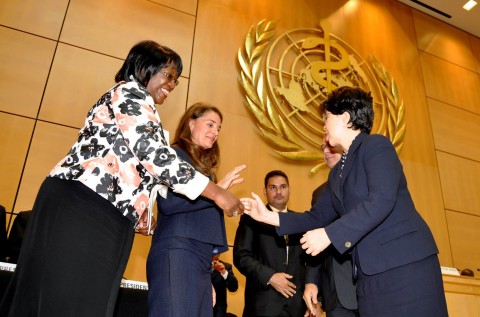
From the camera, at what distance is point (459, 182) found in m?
4.71

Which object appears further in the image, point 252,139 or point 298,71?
point 298,71

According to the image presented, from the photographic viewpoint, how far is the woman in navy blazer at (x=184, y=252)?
1.29 metres

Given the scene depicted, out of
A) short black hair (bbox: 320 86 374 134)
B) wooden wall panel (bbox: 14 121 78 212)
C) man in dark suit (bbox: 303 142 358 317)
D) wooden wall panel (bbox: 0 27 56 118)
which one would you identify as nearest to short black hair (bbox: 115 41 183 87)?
short black hair (bbox: 320 86 374 134)

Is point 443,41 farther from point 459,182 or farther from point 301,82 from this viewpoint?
point 301,82

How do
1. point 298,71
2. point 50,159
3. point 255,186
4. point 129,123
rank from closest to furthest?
point 129,123 < point 50,159 < point 255,186 < point 298,71

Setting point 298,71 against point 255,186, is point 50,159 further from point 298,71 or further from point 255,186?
point 298,71

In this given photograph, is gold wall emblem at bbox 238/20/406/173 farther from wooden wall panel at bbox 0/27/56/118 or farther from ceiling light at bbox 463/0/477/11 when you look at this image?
ceiling light at bbox 463/0/477/11

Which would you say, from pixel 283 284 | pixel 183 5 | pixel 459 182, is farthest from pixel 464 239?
pixel 183 5

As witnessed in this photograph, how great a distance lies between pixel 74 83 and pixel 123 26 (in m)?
0.79

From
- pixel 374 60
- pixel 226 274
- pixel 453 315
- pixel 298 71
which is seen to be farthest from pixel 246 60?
pixel 453 315

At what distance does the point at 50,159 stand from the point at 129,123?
7.34ft

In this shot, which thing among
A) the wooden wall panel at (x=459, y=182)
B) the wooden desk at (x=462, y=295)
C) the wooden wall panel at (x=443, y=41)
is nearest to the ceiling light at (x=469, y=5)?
the wooden wall panel at (x=443, y=41)

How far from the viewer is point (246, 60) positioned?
4.04 metres

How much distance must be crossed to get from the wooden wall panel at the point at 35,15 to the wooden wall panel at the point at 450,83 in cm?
440
